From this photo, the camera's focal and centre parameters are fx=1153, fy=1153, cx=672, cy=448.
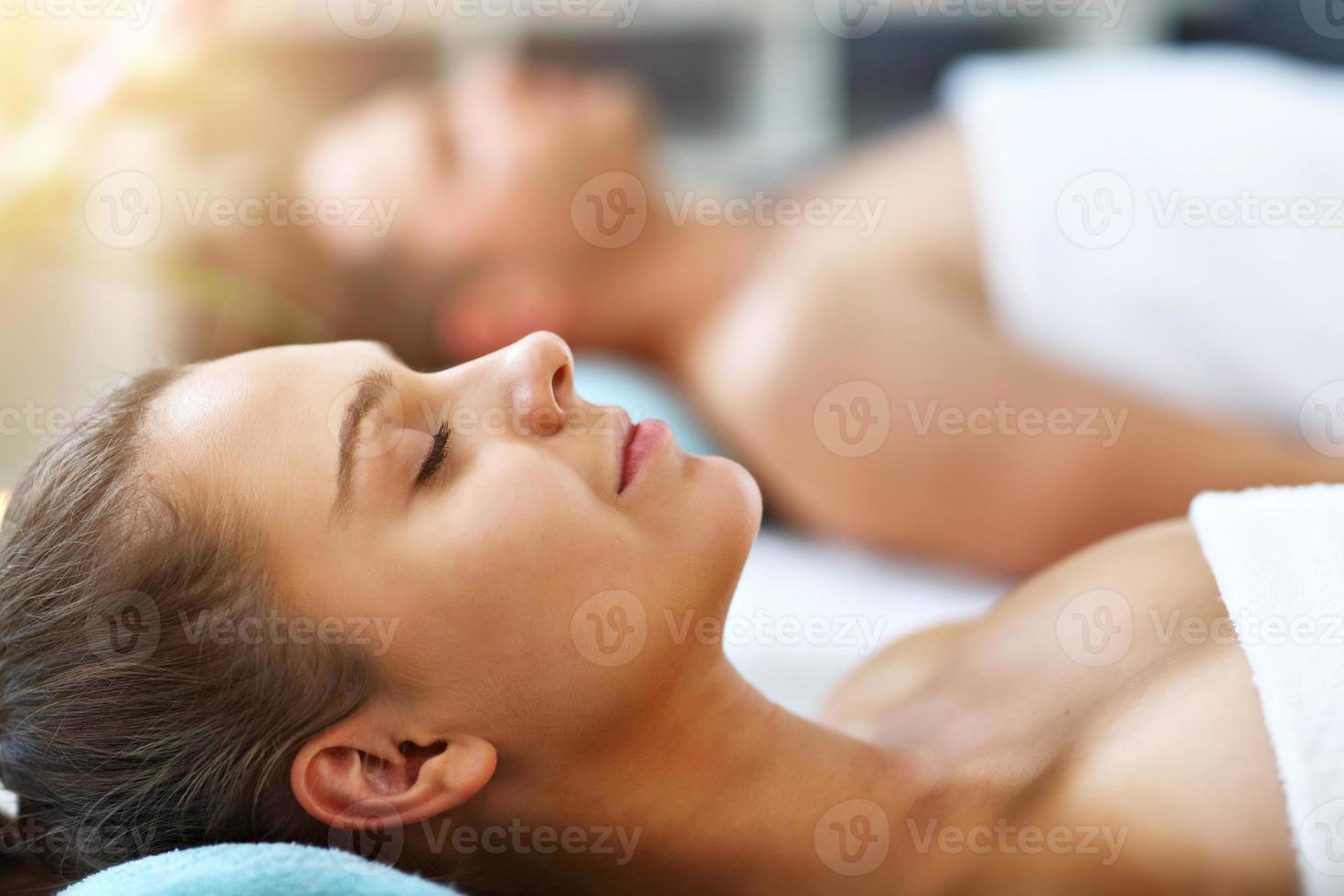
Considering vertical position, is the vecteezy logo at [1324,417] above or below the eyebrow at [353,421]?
below

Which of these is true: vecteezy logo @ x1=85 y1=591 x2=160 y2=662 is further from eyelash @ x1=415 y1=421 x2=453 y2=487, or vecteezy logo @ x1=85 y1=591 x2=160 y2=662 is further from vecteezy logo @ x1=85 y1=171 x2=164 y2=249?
vecteezy logo @ x1=85 y1=171 x2=164 y2=249

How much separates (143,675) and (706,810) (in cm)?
37

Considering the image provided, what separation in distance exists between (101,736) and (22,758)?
7 centimetres

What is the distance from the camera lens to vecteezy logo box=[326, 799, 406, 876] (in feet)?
2.36

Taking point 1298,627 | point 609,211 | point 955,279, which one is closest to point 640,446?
point 1298,627

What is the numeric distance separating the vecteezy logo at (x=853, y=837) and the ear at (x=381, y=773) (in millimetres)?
235

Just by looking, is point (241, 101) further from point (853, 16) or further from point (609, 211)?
point (853, 16)

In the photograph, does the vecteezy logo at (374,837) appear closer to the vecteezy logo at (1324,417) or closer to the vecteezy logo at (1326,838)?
the vecteezy logo at (1326,838)

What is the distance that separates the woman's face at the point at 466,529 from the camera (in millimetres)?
709

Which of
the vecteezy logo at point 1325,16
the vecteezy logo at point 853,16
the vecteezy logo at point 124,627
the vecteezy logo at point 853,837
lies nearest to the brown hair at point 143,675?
the vecteezy logo at point 124,627

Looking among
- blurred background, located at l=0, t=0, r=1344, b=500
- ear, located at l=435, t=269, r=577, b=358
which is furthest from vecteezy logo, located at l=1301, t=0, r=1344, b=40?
ear, located at l=435, t=269, r=577, b=358

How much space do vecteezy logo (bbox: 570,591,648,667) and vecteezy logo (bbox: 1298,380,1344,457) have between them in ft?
3.17

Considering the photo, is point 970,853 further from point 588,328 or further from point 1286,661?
point 588,328

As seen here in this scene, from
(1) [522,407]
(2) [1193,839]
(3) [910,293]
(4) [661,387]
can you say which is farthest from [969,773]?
(4) [661,387]
